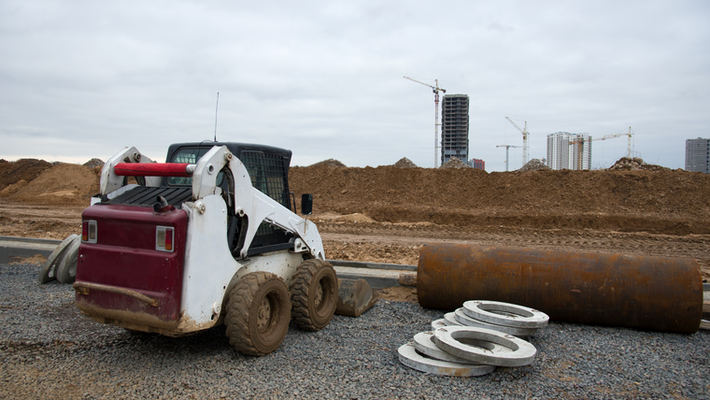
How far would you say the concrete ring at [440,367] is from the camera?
4.03 metres

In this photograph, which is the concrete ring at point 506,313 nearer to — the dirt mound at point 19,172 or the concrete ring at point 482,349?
the concrete ring at point 482,349

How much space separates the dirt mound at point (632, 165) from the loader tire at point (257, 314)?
27259 mm

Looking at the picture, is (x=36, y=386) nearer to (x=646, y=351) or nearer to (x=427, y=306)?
(x=427, y=306)

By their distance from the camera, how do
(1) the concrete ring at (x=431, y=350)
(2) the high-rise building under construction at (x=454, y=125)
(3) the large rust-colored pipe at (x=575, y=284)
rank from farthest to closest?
(2) the high-rise building under construction at (x=454, y=125)
(3) the large rust-colored pipe at (x=575, y=284)
(1) the concrete ring at (x=431, y=350)

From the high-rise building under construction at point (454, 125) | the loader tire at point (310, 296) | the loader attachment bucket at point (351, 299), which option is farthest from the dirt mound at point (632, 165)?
the high-rise building under construction at point (454, 125)

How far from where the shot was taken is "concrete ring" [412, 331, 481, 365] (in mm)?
4188

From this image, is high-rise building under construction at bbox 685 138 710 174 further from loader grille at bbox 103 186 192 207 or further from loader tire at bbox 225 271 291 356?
loader grille at bbox 103 186 192 207

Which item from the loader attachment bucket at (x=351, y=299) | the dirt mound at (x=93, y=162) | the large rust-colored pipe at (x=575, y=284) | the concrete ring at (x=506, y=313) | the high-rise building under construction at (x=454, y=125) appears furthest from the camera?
the high-rise building under construction at (x=454, y=125)

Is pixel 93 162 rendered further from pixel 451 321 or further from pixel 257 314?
pixel 451 321

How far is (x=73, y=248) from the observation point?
25.9 feet

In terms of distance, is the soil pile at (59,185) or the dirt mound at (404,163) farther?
the dirt mound at (404,163)

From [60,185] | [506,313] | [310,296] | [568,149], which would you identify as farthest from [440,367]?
[568,149]

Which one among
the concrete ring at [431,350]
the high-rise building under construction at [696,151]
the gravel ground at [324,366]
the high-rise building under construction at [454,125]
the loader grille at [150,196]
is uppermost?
the high-rise building under construction at [454,125]

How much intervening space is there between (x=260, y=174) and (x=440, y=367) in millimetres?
2809
